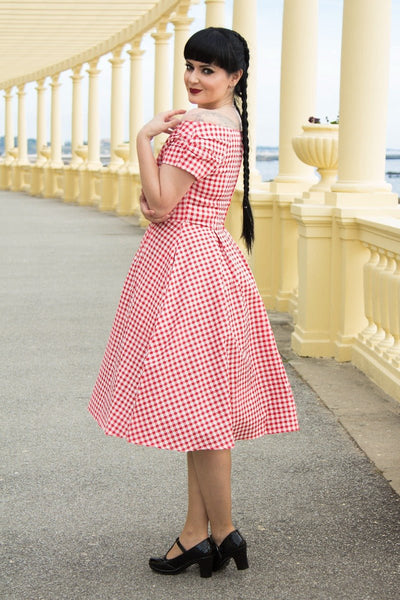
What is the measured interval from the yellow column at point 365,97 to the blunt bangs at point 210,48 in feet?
13.5

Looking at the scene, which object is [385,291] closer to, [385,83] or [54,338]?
[385,83]

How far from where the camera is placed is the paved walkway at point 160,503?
3510 mm

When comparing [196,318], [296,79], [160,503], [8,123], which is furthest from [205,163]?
[8,123]

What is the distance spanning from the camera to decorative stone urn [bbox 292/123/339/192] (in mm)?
8820

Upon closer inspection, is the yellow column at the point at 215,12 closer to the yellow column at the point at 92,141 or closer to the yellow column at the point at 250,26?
the yellow column at the point at 250,26

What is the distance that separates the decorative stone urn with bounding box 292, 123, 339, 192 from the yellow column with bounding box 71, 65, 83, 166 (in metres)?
24.3

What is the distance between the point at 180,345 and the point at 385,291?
11.5ft

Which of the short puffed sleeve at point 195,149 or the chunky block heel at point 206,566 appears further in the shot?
the chunky block heel at point 206,566

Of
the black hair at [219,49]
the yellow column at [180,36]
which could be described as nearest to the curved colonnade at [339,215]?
the black hair at [219,49]

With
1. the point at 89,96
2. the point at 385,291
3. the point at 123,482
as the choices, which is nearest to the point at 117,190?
the point at 89,96

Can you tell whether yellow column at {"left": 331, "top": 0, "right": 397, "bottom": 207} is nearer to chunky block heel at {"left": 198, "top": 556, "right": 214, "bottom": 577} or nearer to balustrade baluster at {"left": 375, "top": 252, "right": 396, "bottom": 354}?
balustrade baluster at {"left": 375, "top": 252, "right": 396, "bottom": 354}

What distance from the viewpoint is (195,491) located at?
140 inches

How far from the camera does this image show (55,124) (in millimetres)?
35969

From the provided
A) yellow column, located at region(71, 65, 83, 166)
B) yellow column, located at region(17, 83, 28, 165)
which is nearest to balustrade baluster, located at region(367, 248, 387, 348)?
yellow column, located at region(71, 65, 83, 166)
